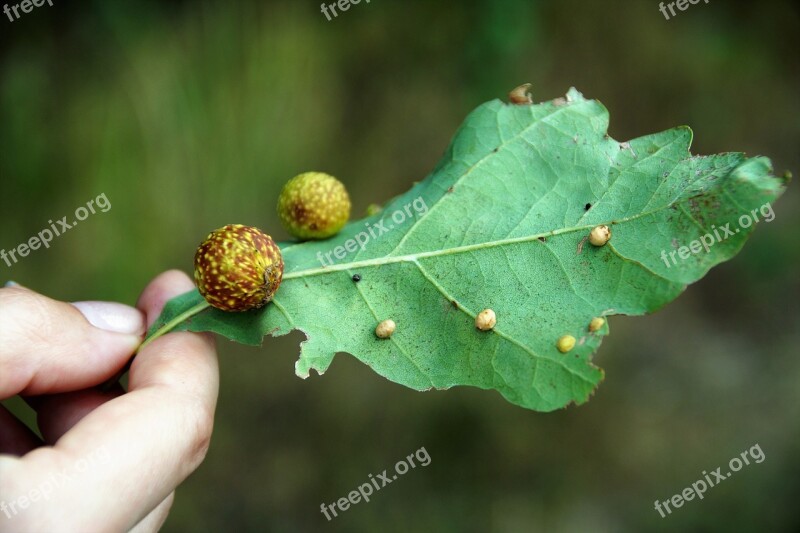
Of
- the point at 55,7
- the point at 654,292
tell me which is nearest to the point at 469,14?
the point at 55,7

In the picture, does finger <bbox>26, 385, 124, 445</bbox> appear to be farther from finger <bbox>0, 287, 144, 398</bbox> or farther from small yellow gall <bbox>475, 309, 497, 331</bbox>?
small yellow gall <bbox>475, 309, 497, 331</bbox>

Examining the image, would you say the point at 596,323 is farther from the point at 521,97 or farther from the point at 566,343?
the point at 521,97

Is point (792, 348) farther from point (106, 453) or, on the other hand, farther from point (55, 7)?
point (55, 7)
